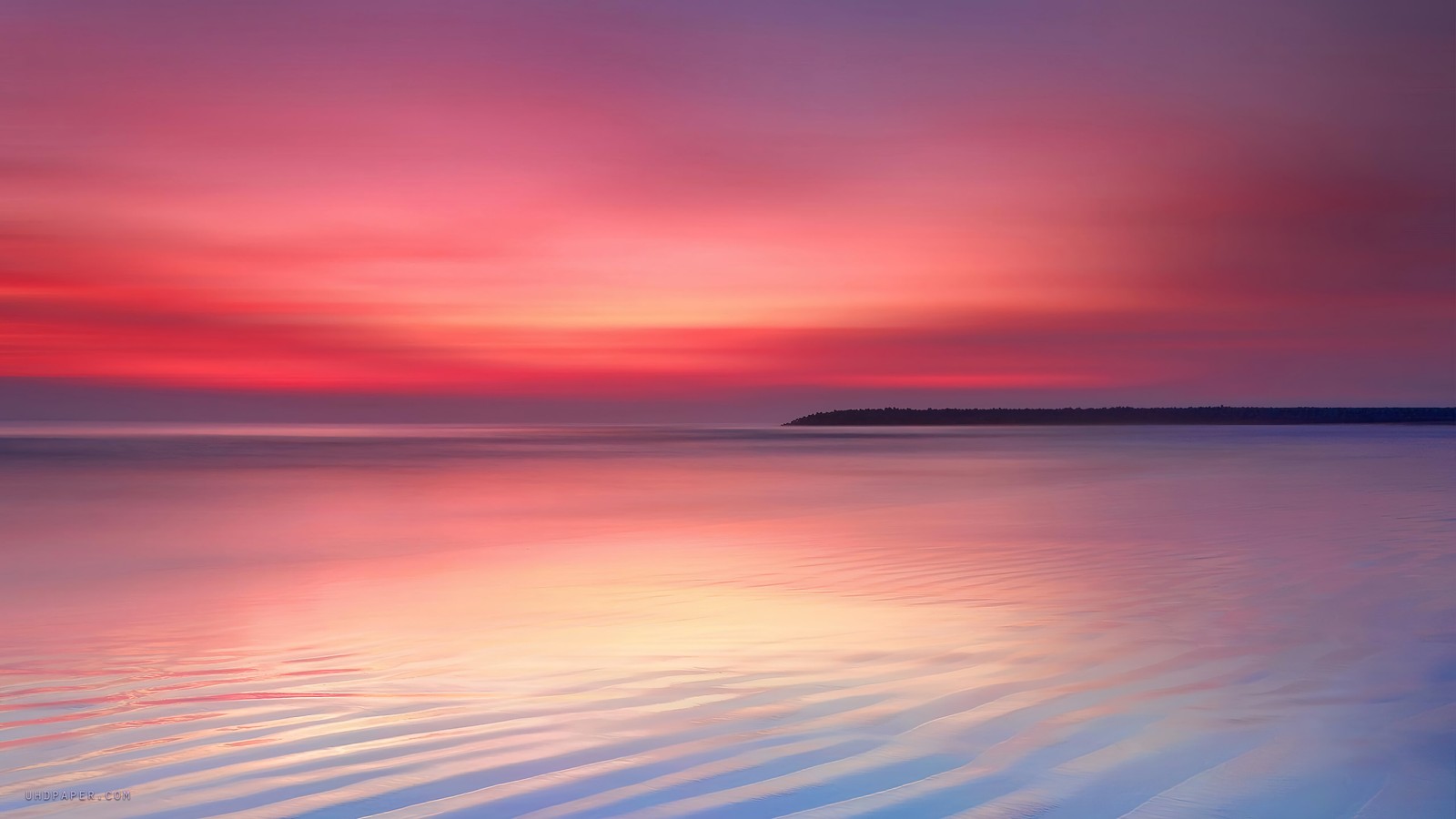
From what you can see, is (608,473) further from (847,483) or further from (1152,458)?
(1152,458)

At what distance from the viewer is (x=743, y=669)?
17.6 ft

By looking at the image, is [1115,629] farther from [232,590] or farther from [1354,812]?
[232,590]

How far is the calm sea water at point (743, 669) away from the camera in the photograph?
3623mm

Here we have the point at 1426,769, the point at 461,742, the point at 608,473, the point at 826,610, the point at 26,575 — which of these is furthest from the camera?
the point at 608,473

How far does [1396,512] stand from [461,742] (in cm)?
1284

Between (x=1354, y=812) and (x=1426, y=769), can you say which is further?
(x=1426, y=769)

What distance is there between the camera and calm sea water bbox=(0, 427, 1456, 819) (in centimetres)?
362

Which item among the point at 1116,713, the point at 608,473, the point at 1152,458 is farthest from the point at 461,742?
the point at 1152,458

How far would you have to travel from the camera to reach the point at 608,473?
86.4ft

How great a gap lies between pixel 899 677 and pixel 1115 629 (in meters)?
1.78

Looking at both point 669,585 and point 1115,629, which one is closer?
point 1115,629

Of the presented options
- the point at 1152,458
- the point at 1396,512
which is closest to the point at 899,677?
the point at 1396,512

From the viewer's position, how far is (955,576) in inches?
338

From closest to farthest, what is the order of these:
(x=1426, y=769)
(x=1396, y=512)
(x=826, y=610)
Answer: (x=1426, y=769) → (x=826, y=610) → (x=1396, y=512)
